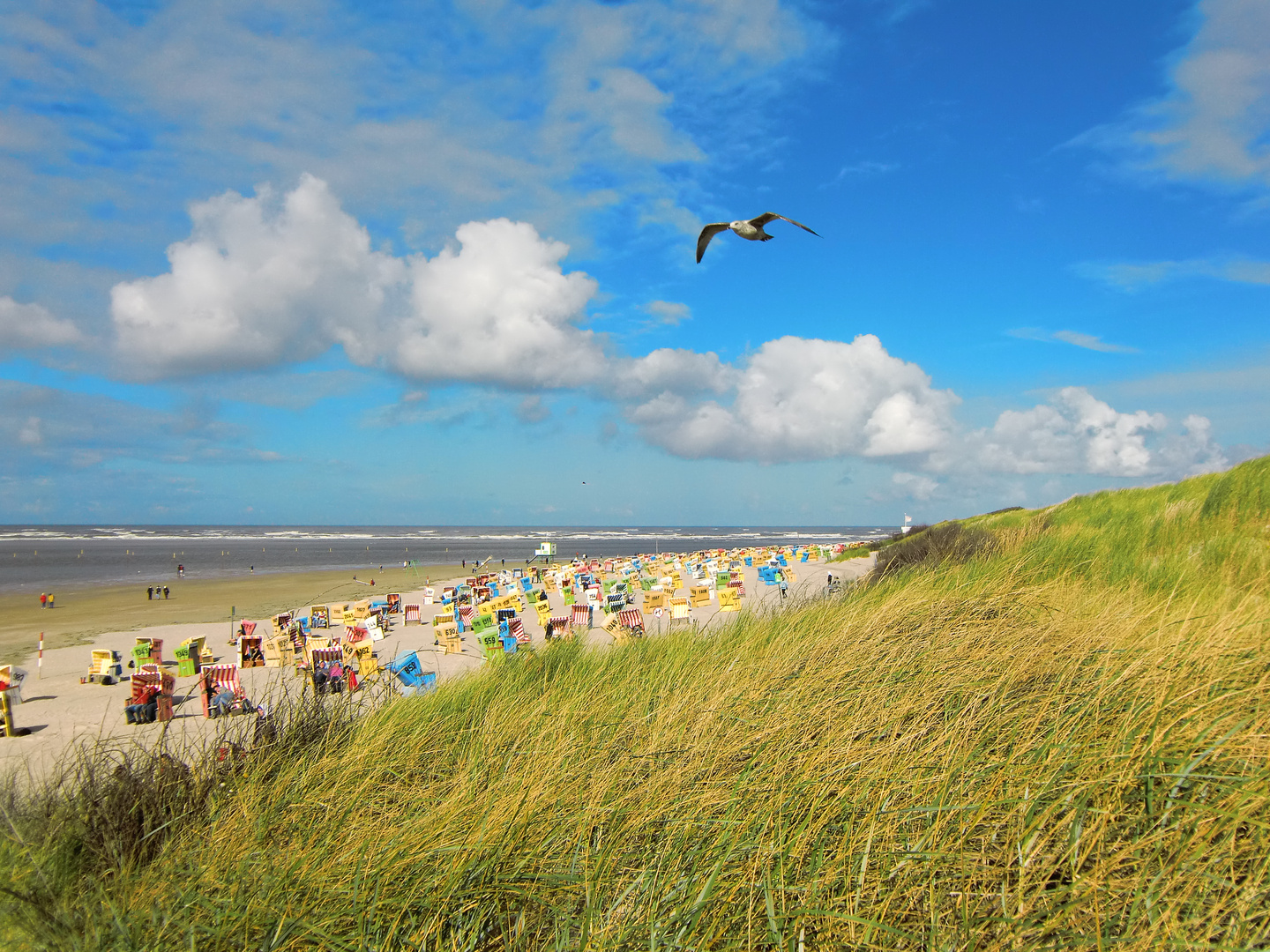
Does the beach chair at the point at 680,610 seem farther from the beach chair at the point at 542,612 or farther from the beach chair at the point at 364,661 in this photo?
the beach chair at the point at 364,661

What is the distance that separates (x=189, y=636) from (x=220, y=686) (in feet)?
36.9

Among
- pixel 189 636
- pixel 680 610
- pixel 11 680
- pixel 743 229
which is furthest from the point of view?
pixel 189 636

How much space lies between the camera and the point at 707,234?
6.90 meters

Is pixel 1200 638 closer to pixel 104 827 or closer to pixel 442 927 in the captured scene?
pixel 442 927

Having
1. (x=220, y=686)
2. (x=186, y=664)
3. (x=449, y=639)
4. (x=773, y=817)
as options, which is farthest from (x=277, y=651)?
(x=773, y=817)

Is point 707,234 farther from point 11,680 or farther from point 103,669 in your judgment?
point 103,669

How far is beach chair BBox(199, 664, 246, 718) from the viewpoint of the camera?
9406 mm

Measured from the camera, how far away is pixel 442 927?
2826mm

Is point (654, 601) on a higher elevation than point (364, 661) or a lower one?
higher

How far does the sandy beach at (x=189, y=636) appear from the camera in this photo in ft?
28.3

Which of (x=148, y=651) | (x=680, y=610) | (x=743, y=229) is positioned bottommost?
(x=148, y=651)

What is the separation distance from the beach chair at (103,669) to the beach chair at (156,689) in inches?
113

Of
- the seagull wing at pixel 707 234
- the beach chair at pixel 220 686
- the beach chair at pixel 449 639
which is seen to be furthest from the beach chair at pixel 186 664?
the seagull wing at pixel 707 234

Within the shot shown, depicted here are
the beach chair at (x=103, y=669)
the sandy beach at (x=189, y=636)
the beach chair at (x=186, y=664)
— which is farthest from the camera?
the beach chair at (x=186, y=664)
